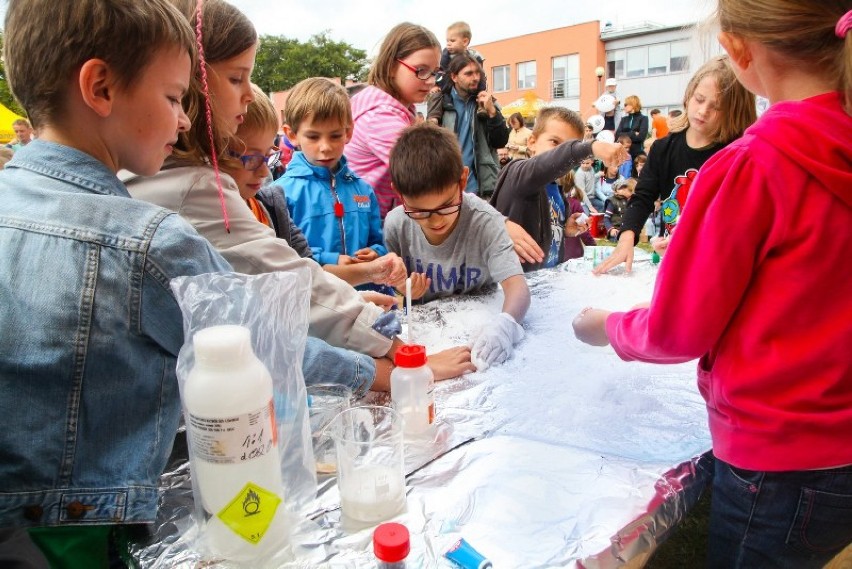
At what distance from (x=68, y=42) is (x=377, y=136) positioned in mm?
1791

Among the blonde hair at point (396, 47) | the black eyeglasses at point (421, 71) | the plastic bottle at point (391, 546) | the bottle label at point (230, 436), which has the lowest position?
the plastic bottle at point (391, 546)

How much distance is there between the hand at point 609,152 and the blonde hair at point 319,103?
3.22 ft

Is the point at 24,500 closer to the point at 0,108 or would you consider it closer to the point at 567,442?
the point at 567,442

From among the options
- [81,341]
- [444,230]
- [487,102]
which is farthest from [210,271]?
[487,102]

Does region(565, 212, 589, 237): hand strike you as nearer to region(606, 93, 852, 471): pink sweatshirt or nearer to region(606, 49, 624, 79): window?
region(606, 93, 852, 471): pink sweatshirt

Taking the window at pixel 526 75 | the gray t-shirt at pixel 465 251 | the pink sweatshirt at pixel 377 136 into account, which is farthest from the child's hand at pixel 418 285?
the window at pixel 526 75

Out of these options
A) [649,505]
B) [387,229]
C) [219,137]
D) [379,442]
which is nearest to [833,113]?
[649,505]

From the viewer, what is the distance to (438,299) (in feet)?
6.72

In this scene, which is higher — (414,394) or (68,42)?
(68,42)

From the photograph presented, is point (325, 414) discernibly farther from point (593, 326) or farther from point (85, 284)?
point (593, 326)

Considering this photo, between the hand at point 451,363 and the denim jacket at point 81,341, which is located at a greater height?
the denim jacket at point 81,341

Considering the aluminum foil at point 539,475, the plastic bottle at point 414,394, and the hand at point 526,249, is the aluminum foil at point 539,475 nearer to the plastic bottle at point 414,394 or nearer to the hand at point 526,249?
the plastic bottle at point 414,394

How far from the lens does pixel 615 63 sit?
23.6 m

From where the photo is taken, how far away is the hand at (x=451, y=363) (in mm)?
1310
